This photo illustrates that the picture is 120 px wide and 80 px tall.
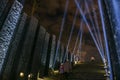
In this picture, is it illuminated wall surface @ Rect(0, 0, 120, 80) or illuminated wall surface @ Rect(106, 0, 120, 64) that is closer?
illuminated wall surface @ Rect(106, 0, 120, 64)

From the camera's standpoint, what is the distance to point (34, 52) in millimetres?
13078

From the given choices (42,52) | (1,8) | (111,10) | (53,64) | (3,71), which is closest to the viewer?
(111,10)

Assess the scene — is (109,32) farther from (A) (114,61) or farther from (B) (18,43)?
(B) (18,43)

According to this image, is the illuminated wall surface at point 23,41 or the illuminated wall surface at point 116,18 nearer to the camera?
the illuminated wall surface at point 116,18

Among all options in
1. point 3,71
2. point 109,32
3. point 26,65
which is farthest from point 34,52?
point 109,32

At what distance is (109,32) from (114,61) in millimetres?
1052

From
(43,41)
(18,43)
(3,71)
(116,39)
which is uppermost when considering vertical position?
(43,41)

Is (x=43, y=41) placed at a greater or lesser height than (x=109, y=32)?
greater

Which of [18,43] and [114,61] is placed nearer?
[114,61]

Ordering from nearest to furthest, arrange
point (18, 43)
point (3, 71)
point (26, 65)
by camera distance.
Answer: point (3, 71), point (18, 43), point (26, 65)

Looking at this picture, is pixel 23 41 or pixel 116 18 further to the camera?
pixel 23 41

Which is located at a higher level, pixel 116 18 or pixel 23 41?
pixel 23 41

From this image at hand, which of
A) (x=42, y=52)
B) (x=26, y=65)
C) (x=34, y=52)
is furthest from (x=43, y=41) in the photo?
(x=26, y=65)

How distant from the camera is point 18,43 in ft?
35.4
